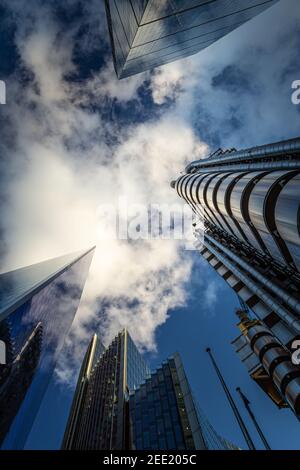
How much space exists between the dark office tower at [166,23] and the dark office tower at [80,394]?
119 m

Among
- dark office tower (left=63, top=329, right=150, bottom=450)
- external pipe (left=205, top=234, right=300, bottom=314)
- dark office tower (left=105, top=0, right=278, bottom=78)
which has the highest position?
dark office tower (left=63, top=329, right=150, bottom=450)

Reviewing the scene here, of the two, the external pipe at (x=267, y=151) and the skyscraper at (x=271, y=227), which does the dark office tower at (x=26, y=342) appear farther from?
the external pipe at (x=267, y=151)

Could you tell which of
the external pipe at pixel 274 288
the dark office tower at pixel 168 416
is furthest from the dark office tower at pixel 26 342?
the external pipe at pixel 274 288

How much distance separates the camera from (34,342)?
77.8 meters

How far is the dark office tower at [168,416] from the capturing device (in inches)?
1919

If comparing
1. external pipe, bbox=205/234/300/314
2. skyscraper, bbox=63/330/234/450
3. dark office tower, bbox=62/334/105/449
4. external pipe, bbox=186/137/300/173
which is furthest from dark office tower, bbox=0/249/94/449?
external pipe, bbox=186/137/300/173

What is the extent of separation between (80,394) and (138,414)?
5963 cm

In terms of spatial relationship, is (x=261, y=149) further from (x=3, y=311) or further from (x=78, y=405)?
(x=78, y=405)

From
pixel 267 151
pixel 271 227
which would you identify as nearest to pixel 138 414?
pixel 271 227

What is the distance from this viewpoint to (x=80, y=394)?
10319 cm

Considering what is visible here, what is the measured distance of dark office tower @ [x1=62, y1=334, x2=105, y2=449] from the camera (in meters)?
88.3

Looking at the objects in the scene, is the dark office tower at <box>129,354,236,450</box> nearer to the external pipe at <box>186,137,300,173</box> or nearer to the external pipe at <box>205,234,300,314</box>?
the external pipe at <box>205,234,300,314</box>

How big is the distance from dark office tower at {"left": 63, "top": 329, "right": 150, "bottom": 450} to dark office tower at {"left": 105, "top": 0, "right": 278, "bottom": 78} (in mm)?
74208

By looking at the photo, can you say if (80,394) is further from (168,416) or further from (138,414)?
(168,416)
